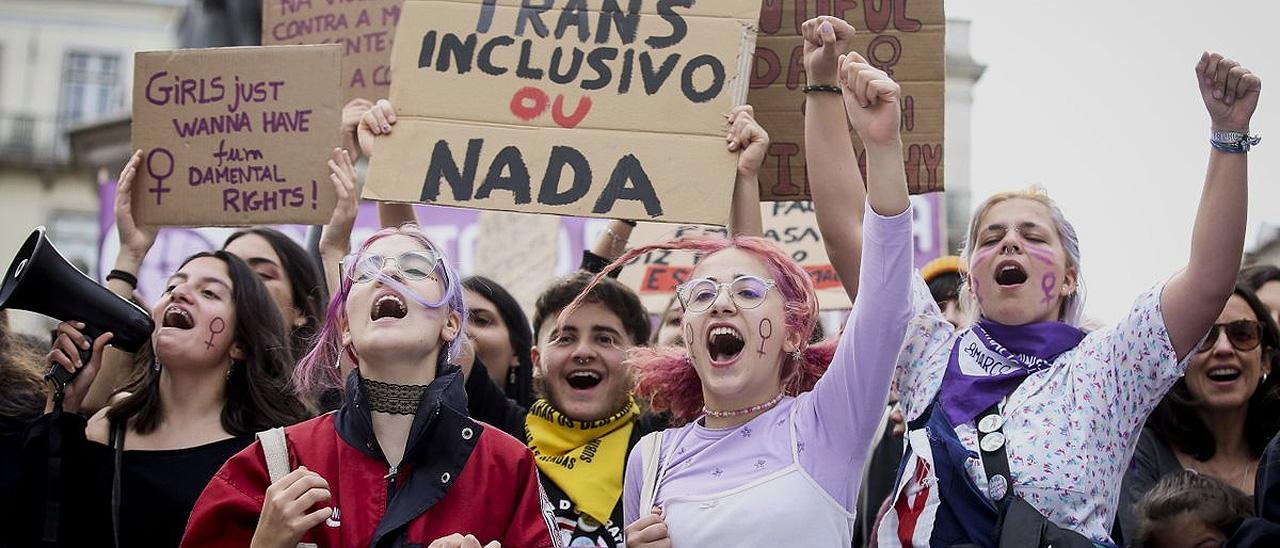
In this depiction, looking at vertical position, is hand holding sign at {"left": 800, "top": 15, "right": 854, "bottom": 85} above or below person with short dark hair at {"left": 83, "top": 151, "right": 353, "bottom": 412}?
above

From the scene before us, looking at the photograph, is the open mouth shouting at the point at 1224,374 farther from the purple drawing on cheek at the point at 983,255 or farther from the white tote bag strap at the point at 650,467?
the white tote bag strap at the point at 650,467

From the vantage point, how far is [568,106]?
4.37 m

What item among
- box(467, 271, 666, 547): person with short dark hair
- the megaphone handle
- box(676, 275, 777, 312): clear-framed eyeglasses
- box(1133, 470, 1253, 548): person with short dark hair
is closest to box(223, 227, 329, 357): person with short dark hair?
box(467, 271, 666, 547): person with short dark hair

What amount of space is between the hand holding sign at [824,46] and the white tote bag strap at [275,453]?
1.54 m

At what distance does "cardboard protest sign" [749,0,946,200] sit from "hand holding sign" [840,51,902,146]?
1.08m

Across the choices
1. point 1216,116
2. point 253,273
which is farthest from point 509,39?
point 1216,116

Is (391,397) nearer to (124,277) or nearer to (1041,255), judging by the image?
(124,277)

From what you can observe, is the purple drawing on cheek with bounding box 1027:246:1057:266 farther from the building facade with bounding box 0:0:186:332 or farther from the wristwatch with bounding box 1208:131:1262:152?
the building facade with bounding box 0:0:186:332

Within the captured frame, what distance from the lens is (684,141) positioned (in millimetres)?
4234

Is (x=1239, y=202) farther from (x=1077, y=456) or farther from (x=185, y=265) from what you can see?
(x=185, y=265)

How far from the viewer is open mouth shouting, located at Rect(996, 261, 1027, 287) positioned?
3725mm

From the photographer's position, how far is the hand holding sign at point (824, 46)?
367 centimetres

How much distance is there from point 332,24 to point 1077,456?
325cm

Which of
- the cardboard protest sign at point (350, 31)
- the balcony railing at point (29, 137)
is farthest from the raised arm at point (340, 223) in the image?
the balcony railing at point (29, 137)
